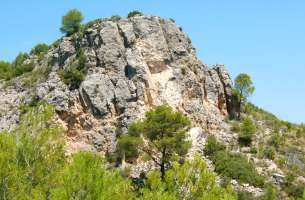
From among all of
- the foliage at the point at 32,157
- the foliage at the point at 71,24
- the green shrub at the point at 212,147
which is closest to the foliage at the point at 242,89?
the green shrub at the point at 212,147

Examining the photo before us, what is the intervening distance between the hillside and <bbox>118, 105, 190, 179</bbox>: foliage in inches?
70.2

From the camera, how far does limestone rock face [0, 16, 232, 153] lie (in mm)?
53156

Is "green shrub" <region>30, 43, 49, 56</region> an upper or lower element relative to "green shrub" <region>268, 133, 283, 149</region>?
upper

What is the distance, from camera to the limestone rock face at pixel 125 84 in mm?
53156

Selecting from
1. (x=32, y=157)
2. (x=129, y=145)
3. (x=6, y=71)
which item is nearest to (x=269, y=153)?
(x=129, y=145)

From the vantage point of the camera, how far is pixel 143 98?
53.7 metres

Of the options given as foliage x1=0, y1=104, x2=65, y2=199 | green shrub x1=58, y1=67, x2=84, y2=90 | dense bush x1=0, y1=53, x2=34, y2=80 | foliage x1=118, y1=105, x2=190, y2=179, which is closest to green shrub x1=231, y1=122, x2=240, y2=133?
foliage x1=118, y1=105, x2=190, y2=179

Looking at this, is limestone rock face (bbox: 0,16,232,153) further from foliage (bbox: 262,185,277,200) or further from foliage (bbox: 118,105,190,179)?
foliage (bbox: 262,185,277,200)

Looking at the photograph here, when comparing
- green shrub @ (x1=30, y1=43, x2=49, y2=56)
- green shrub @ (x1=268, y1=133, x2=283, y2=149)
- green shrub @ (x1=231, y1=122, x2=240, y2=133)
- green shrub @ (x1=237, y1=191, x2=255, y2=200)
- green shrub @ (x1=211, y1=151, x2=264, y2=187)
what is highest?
green shrub @ (x1=30, y1=43, x2=49, y2=56)

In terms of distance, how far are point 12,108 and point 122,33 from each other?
13.9 meters

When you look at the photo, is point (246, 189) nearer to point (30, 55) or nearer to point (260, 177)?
point (260, 177)

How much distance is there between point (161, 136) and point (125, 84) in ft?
30.4

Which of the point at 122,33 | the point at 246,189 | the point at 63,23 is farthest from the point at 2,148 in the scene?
the point at 63,23

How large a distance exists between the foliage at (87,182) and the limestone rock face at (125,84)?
2583 cm
